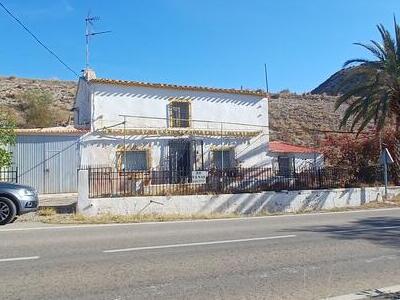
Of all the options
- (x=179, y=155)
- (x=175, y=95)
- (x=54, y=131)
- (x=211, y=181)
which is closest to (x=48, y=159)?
(x=54, y=131)

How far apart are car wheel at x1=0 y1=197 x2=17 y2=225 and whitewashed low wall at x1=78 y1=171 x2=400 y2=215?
3162 mm

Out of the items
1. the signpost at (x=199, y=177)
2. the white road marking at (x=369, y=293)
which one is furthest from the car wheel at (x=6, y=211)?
the white road marking at (x=369, y=293)

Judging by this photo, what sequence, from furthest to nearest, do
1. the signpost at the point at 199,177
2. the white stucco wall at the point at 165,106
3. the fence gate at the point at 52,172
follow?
the white stucco wall at the point at 165,106 < the fence gate at the point at 52,172 < the signpost at the point at 199,177

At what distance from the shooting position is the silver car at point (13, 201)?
A: 15.3 m

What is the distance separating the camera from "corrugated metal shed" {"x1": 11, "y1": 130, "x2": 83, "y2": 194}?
81.4 feet

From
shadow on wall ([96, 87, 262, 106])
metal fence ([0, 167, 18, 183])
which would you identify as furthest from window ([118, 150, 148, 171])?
metal fence ([0, 167, 18, 183])

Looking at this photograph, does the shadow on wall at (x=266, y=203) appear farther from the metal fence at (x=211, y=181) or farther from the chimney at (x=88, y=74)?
the chimney at (x=88, y=74)

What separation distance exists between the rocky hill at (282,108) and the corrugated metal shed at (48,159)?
60.0 feet

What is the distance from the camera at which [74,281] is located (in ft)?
24.8

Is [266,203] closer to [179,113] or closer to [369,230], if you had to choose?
[369,230]

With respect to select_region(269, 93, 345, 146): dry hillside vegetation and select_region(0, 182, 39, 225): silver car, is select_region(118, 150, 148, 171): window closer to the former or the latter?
select_region(0, 182, 39, 225): silver car

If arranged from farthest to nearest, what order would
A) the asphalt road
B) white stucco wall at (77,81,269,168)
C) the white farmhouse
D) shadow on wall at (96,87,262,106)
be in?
shadow on wall at (96,87,262,106), the white farmhouse, white stucco wall at (77,81,269,168), the asphalt road

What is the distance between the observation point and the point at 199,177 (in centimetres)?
2142

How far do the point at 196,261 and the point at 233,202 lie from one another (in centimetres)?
1193
